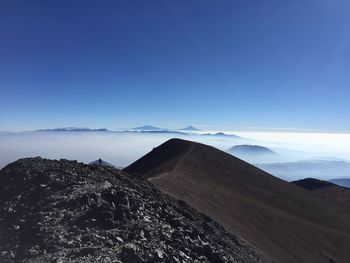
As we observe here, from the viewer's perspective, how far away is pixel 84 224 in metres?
17.4

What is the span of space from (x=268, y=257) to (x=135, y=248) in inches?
690

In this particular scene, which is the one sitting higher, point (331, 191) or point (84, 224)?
point (84, 224)

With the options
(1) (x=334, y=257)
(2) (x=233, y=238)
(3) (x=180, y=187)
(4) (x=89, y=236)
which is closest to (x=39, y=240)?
(4) (x=89, y=236)

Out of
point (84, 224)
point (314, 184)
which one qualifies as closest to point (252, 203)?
point (84, 224)

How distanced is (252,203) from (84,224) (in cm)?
3246

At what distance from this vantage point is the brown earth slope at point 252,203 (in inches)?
1441

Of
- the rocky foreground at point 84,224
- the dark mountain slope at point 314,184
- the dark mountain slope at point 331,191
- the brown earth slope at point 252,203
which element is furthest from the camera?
the dark mountain slope at point 314,184

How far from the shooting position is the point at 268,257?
30.5m

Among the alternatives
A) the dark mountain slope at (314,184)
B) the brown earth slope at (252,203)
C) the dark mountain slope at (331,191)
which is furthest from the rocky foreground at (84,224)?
the dark mountain slope at (314,184)

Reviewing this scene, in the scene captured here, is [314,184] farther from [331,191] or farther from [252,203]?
[252,203]

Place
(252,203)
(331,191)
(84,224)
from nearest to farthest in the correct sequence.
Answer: (84,224) → (252,203) → (331,191)

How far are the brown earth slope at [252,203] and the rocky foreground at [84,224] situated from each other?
1205cm

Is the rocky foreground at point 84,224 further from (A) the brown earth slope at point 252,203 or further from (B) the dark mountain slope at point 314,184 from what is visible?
(B) the dark mountain slope at point 314,184

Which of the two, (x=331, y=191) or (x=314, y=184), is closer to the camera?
(x=331, y=191)
